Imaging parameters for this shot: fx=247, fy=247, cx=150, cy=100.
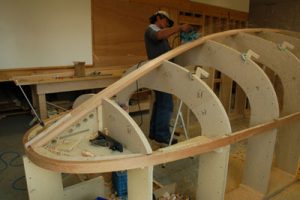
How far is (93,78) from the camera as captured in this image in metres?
3.36

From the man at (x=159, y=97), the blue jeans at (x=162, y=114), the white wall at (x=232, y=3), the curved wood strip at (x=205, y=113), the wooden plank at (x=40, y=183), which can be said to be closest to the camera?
the wooden plank at (x=40, y=183)

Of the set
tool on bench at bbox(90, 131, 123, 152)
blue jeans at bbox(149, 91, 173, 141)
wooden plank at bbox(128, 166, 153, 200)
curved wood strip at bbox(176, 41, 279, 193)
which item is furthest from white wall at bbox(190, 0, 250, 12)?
wooden plank at bbox(128, 166, 153, 200)

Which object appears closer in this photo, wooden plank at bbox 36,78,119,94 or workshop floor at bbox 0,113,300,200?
workshop floor at bbox 0,113,300,200

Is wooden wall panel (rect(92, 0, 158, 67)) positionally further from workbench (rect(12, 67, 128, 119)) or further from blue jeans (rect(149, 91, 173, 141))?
blue jeans (rect(149, 91, 173, 141))

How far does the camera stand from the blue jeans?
8.95 ft

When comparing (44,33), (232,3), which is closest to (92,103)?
(44,33)

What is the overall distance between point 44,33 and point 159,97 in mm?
1929

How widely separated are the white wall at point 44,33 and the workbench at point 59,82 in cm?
25


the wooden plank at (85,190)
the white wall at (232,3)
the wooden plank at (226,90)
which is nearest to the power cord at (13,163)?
the wooden plank at (85,190)

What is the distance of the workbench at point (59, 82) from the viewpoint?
3.01 meters

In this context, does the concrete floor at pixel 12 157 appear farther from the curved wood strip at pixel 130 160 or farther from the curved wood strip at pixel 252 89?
the curved wood strip at pixel 252 89

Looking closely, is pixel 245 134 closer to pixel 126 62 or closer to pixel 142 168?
pixel 142 168

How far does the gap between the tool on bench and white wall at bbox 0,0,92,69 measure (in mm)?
2530

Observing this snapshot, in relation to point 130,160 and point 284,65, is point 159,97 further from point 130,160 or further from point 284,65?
point 130,160
